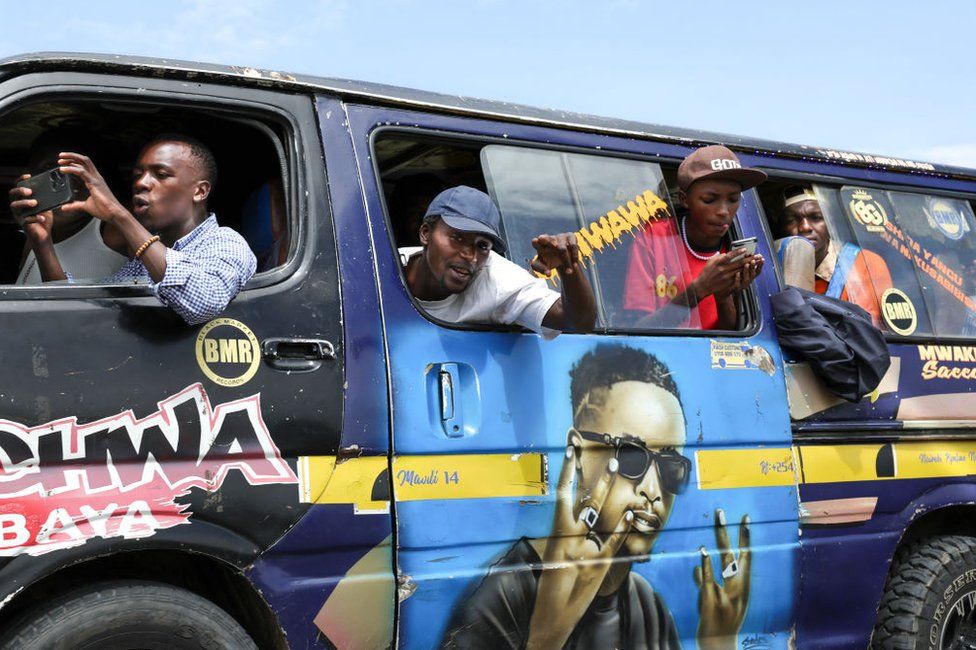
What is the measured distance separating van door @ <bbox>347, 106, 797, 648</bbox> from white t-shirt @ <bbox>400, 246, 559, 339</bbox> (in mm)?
62

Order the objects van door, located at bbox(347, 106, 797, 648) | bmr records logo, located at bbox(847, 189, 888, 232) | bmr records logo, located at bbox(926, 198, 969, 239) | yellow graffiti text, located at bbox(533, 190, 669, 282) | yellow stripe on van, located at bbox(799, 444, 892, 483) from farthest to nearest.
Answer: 1. bmr records logo, located at bbox(926, 198, 969, 239)
2. bmr records logo, located at bbox(847, 189, 888, 232)
3. yellow stripe on van, located at bbox(799, 444, 892, 483)
4. yellow graffiti text, located at bbox(533, 190, 669, 282)
5. van door, located at bbox(347, 106, 797, 648)

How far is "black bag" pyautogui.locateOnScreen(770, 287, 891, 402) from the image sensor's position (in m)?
4.05

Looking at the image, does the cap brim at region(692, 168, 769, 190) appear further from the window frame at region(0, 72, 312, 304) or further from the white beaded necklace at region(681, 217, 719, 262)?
the window frame at region(0, 72, 312, 304)

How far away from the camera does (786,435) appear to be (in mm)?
3932

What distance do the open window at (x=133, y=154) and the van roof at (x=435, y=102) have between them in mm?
93

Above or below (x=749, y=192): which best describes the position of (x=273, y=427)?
below

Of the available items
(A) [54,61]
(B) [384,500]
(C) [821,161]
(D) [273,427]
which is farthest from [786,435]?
(A) [54,61]

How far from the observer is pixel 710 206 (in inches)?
160

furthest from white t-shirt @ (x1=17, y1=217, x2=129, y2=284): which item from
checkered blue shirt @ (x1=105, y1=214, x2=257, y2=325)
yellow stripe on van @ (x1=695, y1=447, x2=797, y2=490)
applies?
yellow stripe on van @ (x1=695, y1=447, x2=797, y2=490)

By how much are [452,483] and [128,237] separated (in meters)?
1.18

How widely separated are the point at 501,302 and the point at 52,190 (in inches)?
54.8

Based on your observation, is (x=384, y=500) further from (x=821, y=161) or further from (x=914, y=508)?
(x=821, y=161)

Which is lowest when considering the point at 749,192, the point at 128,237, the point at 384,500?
the point at 384,500

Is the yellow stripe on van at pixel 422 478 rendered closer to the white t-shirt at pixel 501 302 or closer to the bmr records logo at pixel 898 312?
the white t-shirt at pixel 501 302
